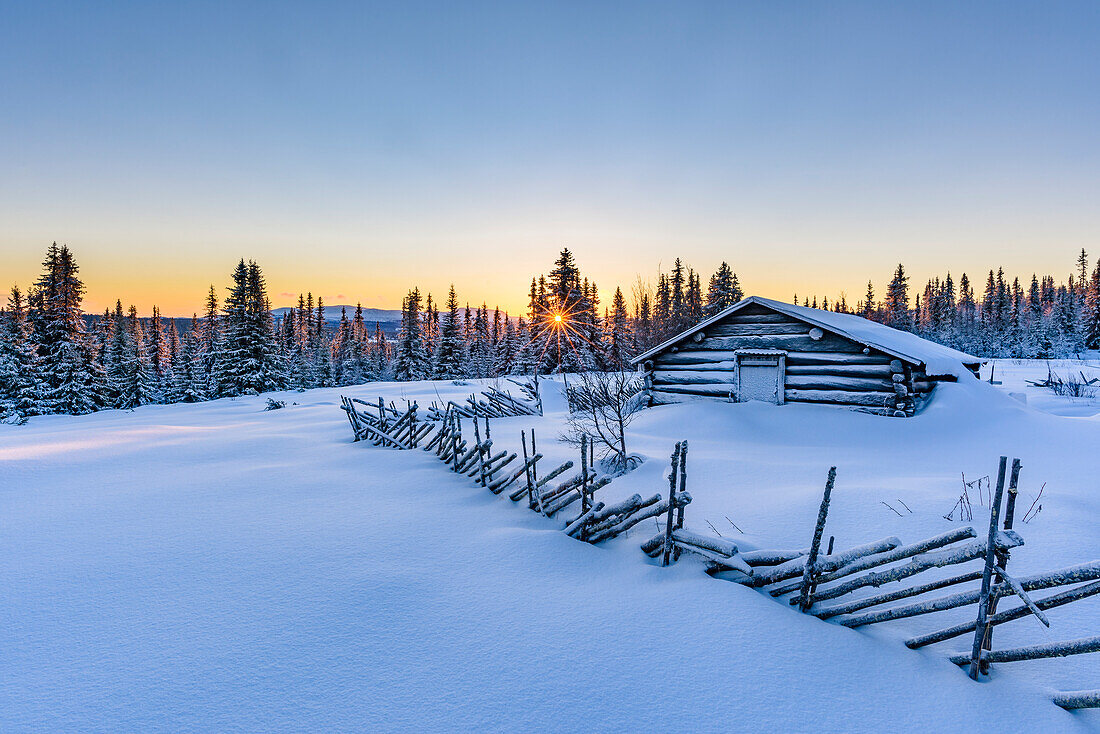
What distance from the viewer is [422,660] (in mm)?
3453

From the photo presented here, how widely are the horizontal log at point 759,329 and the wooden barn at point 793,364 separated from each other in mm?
25

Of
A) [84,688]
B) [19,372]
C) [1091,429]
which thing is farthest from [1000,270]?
[19,372]

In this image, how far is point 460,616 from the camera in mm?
4035

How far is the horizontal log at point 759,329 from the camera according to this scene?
43.3ft

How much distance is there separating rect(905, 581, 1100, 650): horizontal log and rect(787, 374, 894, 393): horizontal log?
10018 mm

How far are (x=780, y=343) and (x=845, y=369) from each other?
1735 millimetres

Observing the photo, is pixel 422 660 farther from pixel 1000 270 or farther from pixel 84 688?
pixel 1000 270

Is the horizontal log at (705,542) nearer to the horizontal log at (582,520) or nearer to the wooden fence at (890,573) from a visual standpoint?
the wooden fence at (890,573)

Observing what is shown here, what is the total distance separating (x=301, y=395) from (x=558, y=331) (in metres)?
20.7

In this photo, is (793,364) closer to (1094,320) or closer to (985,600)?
(985,600)

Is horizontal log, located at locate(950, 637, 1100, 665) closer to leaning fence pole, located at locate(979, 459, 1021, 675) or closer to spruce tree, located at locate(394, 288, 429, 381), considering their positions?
leaning fence pole, located at locate(979, 459, 1021, 675)

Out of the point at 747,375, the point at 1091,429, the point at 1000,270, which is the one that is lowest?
the point at 1091,429

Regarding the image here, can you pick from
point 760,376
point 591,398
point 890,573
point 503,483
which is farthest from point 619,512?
point 760,376

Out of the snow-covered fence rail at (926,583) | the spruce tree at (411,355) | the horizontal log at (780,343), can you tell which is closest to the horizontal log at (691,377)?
the horizontal log at (780,343)
